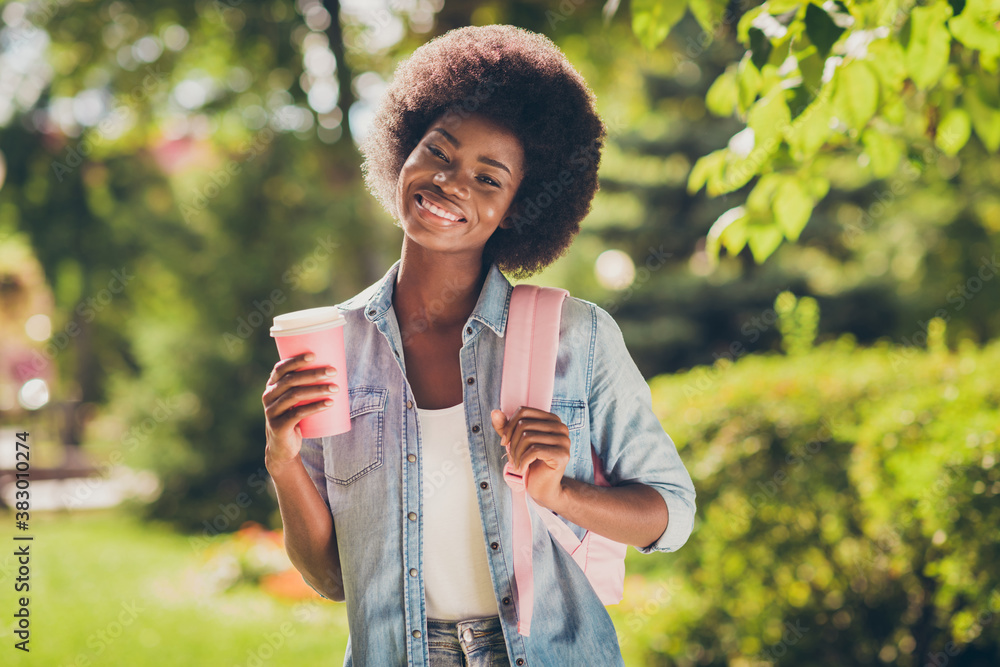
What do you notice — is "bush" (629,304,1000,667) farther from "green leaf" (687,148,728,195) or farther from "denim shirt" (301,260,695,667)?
"denim shirt" (301,260,695,667)

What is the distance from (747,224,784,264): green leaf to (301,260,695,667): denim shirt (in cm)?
112

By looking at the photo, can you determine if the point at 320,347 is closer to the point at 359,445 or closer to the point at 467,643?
the point at 359,445


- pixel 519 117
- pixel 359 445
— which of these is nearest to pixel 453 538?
pixel 359 445

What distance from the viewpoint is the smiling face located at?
5.76 feet

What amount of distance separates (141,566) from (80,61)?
6231 millimetres

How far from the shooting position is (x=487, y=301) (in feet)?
6.08

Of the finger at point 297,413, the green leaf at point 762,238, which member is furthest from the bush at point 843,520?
the finger at point 297,413

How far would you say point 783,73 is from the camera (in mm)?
2387

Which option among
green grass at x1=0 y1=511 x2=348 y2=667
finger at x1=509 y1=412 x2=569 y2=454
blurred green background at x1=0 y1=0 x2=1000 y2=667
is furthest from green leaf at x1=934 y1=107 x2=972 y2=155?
green grass at x1=0 y1=511 x2=348 y2=667

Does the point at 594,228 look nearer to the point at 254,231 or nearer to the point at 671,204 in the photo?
the point at 671,204

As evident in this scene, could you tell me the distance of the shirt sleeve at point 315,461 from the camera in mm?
1845

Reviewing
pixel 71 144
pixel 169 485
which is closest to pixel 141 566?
pixel 169 485

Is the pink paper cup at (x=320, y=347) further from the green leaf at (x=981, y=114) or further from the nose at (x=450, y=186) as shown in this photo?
the green leaf at (x=981, y=114)

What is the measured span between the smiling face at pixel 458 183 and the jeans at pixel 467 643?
841 millimetres
